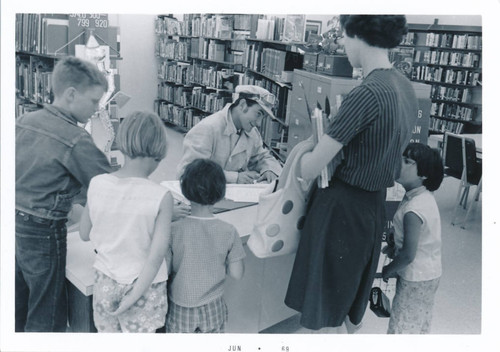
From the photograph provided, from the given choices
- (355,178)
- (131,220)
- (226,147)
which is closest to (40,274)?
(131,220)

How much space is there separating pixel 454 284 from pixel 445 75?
520 centimetres

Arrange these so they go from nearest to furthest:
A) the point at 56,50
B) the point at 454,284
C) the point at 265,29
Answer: the point at 454,284 < the point at 56,50 < the point at 265,29

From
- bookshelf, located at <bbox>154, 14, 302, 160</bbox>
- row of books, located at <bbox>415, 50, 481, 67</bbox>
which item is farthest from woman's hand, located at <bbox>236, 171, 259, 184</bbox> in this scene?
row of books, located at <bbox>415, 50, 481, 67</bbox>

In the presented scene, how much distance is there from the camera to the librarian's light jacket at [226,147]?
229cm

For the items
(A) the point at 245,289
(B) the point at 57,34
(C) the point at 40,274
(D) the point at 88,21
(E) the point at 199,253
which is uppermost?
(D) the point at 88,21

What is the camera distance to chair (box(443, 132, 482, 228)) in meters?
3.93

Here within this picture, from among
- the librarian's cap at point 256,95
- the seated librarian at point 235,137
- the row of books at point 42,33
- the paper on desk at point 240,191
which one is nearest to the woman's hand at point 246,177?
the seated librarian at point 235,137

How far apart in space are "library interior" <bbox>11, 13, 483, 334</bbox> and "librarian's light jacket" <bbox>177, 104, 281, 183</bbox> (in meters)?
0.06

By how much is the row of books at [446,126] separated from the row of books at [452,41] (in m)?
1.16

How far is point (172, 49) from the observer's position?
24.1 feet

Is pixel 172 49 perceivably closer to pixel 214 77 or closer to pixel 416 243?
pixel 214 77

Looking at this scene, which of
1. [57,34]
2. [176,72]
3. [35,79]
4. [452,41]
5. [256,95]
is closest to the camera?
[256,95]

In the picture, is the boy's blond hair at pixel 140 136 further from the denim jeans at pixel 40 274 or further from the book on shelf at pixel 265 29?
the book on shelf at pixel 265 29

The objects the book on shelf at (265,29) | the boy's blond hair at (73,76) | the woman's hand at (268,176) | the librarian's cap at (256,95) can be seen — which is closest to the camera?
the boy's blond hair at (73,76)
